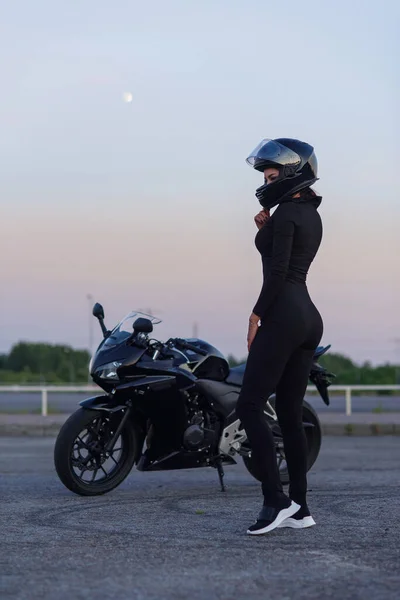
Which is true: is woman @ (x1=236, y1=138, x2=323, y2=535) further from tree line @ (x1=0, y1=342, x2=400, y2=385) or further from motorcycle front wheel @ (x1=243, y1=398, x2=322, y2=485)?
tree line @ (x1=0, y1=342, x2=400, y2=385)

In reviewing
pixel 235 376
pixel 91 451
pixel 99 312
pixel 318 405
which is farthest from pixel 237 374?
pixel 318 405

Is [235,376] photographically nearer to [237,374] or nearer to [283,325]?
[237,374]

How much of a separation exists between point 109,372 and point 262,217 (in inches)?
95.0

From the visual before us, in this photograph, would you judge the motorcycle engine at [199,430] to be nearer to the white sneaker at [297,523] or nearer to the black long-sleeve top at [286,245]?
the white sneaker at [297,523]

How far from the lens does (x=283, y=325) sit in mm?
6105

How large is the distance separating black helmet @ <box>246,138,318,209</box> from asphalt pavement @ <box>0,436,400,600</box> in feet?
6.11

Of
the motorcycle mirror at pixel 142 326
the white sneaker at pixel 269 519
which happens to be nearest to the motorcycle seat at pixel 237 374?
the motorcycle mirror at pixel 142 326

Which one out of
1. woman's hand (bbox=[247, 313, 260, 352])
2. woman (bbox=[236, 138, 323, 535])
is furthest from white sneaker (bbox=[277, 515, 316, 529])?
woman's hand (bbox=[247, 313, 260, 352])

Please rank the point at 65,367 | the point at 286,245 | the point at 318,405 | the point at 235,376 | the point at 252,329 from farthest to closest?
the point at 65,367, the point at 318,405, the point at 235,376, the point at 252,329, the point at 286,245

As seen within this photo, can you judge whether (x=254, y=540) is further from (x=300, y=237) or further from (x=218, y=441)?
(x=218, y=441)

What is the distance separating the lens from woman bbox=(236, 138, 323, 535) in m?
6.10

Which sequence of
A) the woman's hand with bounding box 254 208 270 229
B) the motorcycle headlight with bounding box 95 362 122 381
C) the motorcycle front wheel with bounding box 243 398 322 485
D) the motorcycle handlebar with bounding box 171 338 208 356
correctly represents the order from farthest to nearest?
the motorcycle front wheel with bounding box 243 398 322 485, the motorcycle handlebar with bounding box 171 338 208 356, the motorcycle headlight with bounding box 95 362 122 381, the woman's hand with bounding box 254 208 270 229

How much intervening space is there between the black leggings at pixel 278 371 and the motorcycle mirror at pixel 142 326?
2.22 meters

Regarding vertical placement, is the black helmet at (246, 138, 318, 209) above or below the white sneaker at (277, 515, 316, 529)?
above
